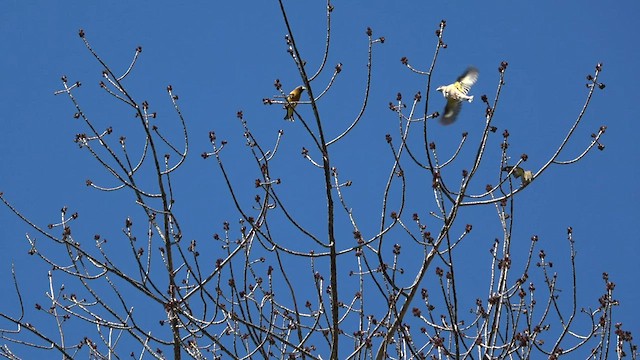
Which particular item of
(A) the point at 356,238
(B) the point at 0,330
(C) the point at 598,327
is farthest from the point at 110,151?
(C) the point at 598,327

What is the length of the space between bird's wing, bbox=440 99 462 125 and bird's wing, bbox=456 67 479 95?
38 cm

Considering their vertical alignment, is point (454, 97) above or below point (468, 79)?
below

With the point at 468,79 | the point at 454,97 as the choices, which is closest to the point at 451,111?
the point at 454,97

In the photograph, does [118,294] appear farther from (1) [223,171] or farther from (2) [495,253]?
(2) [495,253]

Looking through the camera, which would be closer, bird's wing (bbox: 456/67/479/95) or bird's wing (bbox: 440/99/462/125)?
bird's wing (bbox: 440/99/462/125)

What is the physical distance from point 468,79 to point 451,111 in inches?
27.4

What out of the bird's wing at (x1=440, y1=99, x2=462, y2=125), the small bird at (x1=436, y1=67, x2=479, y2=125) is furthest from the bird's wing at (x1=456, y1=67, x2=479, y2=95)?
the bird's wing at (x1=440, y1=99, x2=462, y2=125)

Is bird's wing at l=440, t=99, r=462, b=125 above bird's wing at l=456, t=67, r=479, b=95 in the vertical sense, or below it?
below

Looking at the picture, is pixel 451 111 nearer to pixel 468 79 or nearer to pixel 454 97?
pixel 454 97

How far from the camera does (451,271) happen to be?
434cm

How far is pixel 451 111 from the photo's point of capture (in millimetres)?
5461

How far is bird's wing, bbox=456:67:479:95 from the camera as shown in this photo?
5.90 m

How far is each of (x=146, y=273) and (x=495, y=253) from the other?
2.25 m

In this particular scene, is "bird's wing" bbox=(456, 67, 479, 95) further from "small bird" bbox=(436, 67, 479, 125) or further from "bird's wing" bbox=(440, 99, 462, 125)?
"bird's wing" bbox=(440, 99, 462, 125)
